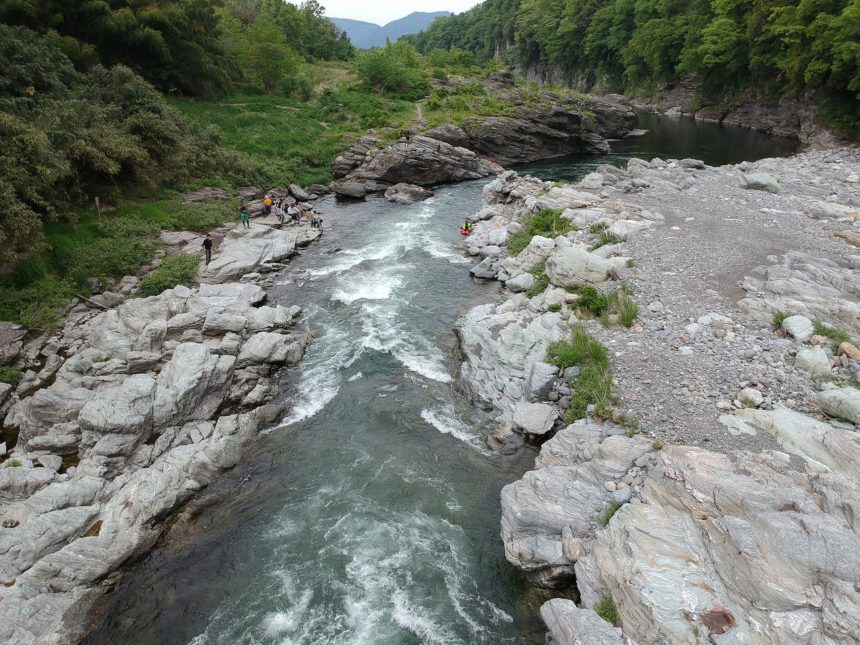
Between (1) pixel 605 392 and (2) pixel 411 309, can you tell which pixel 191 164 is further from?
(1) pixel 605 392

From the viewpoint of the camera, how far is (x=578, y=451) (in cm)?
1345

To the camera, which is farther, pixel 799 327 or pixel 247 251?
pixel 247 251

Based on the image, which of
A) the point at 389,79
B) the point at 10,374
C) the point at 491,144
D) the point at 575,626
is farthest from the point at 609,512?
the point at 389,79

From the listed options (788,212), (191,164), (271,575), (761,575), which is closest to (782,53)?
(788,212)

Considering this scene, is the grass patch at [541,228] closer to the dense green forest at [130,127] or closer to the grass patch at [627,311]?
the grass patch at [627,311]

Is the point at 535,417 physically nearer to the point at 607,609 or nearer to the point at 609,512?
the point at 609,512

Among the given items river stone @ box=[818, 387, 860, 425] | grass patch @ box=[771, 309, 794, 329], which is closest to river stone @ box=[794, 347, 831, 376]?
river stone @ box=[818, 387, 860, 425]

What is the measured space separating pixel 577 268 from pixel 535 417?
28.4 ft

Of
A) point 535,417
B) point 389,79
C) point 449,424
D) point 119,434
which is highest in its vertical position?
point 389,79

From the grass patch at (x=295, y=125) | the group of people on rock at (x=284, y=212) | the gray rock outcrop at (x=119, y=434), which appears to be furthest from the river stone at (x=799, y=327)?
the grass patch at (x=295, y=125)

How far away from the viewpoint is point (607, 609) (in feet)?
31.5

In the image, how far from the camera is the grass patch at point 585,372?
14695 mm

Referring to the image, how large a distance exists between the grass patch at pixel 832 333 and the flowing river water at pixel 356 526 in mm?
9739

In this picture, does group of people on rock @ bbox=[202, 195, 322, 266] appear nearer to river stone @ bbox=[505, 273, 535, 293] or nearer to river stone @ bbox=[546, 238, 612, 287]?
river stone @ bbox=[505, 273, 535, 293]
